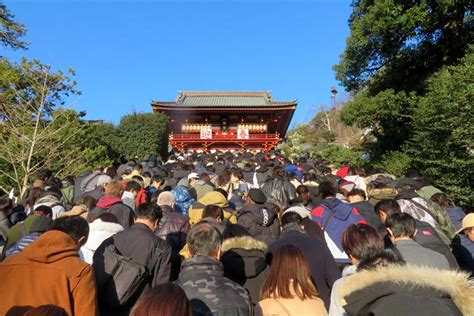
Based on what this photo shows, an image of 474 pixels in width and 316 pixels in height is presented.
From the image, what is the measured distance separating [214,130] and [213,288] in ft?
80.1

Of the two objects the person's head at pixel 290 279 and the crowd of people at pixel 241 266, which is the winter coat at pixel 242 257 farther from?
the person's head at pixel 290 279

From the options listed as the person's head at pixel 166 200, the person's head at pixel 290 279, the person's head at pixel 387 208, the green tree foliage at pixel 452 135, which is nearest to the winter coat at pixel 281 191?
the person's head at pixel 166 200

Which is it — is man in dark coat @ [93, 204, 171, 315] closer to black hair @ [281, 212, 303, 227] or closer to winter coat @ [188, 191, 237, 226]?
black hair @ [281, 212, 303, 227]

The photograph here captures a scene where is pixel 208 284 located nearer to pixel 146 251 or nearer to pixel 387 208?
pixel 146 251

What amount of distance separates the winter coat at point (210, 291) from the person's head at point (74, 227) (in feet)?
2.58

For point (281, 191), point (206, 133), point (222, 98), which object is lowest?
point (281, 191)

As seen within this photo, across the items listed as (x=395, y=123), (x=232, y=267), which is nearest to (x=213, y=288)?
(x=232, y=267)

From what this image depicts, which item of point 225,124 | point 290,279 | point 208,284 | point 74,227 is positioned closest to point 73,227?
point 74,227

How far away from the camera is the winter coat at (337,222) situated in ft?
12.0

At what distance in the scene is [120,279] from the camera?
241 centimetres

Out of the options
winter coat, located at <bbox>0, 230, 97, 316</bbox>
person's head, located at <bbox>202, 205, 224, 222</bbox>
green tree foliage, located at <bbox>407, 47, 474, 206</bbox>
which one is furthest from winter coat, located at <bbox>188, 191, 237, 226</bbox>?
green tree foliage, located at <bbox>407, 47, 474, 206</bbox>

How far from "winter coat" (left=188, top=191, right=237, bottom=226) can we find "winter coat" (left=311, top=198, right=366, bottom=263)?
3.86ft

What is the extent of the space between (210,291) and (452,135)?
955cm

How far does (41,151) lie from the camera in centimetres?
1102
